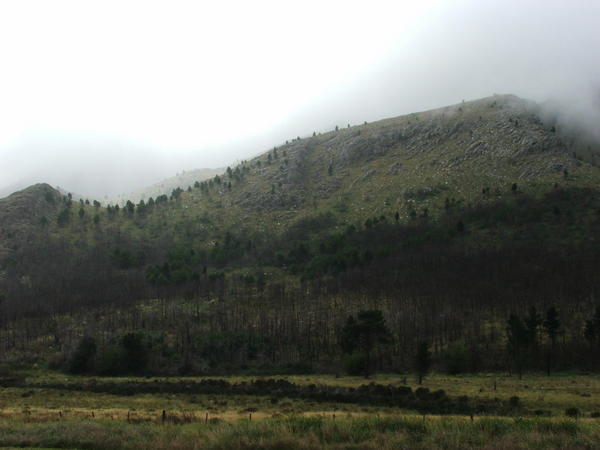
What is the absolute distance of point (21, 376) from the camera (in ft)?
267

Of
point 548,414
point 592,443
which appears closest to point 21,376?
point 548,414

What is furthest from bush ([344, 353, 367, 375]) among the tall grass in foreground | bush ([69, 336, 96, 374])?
the tall grass in foreground

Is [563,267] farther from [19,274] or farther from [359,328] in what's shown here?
[19,274]

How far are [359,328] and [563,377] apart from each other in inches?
1233

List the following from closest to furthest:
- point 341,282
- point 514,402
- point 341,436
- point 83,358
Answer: point 341,436, point 514,402, point 83,358, point 341,282

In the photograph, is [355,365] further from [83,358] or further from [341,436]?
[341,436]

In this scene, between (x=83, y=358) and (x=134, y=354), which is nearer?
(x=134, y=354)

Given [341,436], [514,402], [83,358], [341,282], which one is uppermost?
[341,436]

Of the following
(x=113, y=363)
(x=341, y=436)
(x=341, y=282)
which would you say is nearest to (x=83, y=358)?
(x=113, y=363)

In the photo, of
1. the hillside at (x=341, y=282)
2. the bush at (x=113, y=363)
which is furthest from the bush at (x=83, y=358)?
the hillside at (x=341, y=282)

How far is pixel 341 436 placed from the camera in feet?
57.8

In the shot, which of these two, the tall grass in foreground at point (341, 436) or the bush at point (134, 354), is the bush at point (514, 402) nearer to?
the tall grass in foreground at point (341, 436)

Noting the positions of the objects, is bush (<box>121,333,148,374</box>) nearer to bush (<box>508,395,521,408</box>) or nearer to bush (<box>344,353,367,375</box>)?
bush (<box>344,353,367,375</box>)

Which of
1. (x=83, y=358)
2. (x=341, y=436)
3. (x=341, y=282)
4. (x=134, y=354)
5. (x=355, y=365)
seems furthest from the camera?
(x=341, y=282)
